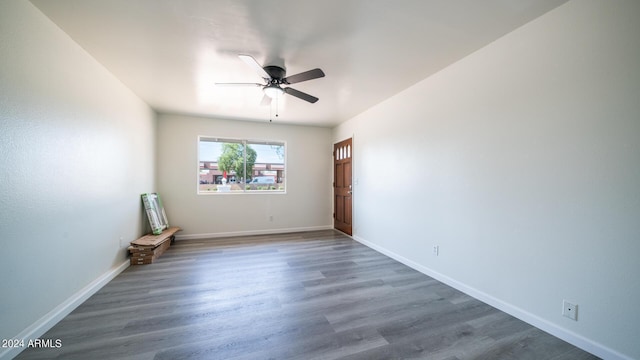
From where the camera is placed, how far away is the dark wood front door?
525 centimetres

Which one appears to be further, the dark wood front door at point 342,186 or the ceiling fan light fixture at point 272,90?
the dark wood front door at point 342,186

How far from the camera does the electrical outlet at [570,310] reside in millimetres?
1773

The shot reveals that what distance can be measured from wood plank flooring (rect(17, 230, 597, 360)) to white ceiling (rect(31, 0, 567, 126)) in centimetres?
257

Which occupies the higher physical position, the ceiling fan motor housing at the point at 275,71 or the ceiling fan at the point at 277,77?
the ceiling fan motor housing at the point at 275,71

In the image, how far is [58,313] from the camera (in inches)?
80.1

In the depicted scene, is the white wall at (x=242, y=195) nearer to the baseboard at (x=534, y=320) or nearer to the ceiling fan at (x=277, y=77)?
the ceiling fan at (x=277, y=77)

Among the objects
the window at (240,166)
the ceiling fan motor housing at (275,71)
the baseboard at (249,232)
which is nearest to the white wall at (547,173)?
the ceiling fan motor housing at (275,71)

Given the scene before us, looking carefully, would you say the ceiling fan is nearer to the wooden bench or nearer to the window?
the window

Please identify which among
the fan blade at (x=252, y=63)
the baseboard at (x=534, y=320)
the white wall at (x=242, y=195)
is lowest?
the baseboard at (x=534, y=320)

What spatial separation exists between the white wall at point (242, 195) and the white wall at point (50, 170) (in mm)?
1725

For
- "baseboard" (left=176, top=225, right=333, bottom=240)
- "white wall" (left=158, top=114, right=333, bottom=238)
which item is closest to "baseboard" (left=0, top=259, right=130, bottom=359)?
"baseboard" (left=176, top=225, right=333, bottom=240)

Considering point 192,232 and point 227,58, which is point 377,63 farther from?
point 192,232

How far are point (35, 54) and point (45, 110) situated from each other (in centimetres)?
42

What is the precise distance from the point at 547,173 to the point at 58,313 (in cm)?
429
